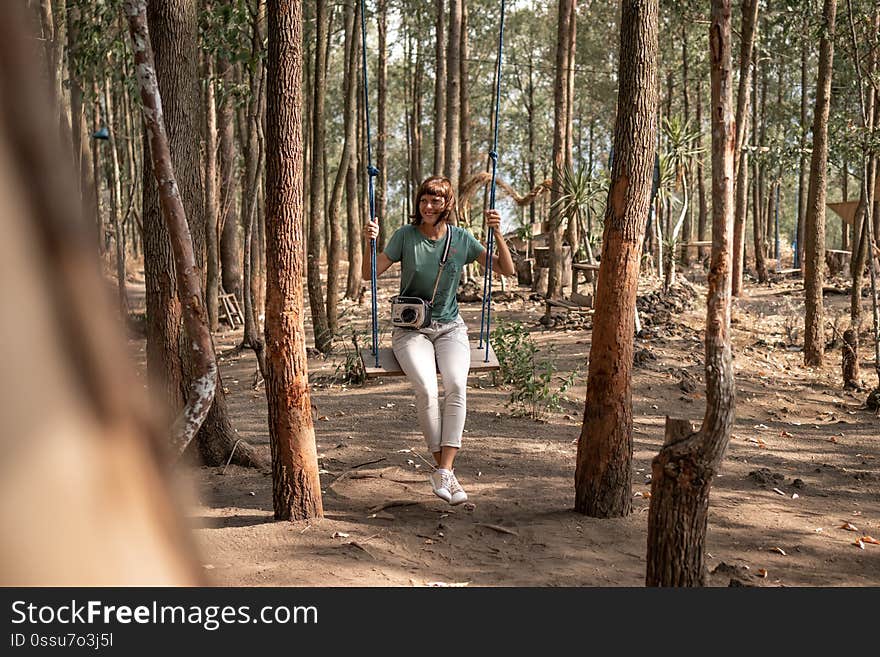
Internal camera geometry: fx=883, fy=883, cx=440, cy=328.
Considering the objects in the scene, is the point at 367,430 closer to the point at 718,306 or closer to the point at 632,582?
the point at 632,582

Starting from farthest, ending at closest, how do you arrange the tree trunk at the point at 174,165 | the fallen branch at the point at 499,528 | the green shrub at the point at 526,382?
the green shrub at the point at 526,382, the tree trunk at the point at 174,165, the fallen branch at the point at 499,528

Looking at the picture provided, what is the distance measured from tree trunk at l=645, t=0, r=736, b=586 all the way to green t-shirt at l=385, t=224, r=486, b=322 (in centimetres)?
186

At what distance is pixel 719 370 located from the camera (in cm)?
365

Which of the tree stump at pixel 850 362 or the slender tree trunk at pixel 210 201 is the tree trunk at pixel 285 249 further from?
the slender tree trunk at pixel 210 201

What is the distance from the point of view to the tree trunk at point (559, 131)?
13.1 meters

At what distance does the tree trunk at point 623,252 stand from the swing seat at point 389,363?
68cm

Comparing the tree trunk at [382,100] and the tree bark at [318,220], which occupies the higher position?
the tree trunk at [382,100]

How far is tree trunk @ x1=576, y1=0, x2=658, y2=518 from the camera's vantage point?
190 inches

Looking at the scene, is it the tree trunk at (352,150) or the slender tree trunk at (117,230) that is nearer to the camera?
the tree trunk at (352,150)

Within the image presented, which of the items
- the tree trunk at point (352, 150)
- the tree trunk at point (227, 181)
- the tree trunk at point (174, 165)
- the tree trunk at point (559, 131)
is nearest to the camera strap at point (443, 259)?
the tree trunk at point (174, 165)

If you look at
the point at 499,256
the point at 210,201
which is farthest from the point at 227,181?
the point at 499,256

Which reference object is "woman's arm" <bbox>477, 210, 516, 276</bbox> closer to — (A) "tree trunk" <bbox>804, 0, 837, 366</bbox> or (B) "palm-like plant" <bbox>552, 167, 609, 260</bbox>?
(A) "tree trunk" <bbox>804, 0, 837, 366</bbox>

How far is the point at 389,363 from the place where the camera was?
5.27 metres
